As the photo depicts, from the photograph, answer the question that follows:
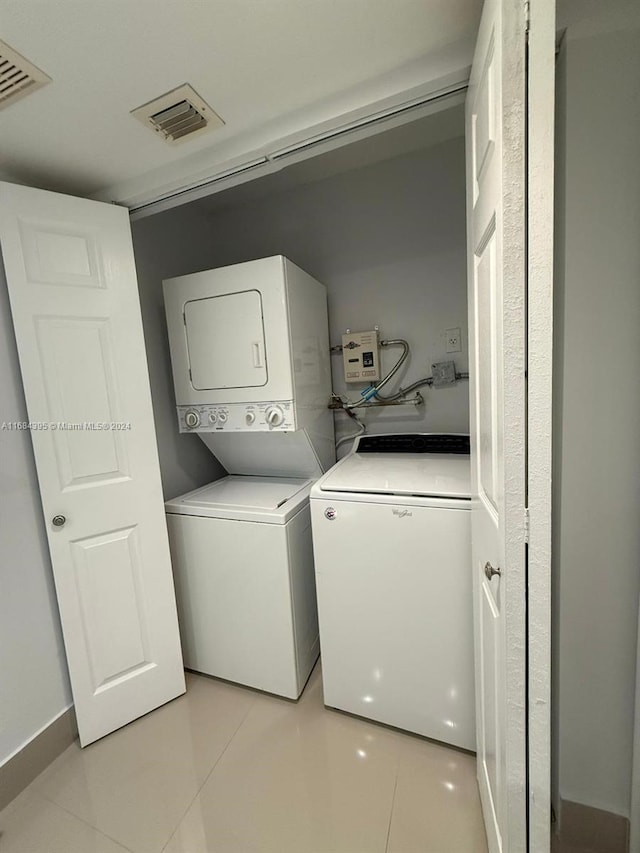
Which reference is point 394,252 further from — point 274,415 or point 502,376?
point 502,376

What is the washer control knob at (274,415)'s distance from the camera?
5.81ft

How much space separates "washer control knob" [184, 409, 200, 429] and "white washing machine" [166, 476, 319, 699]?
39 centimetres

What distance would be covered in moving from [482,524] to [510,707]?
422 millimetres

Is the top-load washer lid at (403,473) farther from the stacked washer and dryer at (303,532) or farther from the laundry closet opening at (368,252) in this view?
the laundry closet opening at (368,252)

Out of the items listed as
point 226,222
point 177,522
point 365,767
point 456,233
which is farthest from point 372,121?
point 365,767

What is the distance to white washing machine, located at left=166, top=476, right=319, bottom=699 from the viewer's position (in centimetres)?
171

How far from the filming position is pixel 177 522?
1.88 metres

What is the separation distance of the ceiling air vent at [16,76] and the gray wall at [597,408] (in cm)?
142

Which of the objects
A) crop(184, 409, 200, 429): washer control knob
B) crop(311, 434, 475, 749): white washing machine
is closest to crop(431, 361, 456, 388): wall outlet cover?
crop(311, 434, 475, 749): white washing machine

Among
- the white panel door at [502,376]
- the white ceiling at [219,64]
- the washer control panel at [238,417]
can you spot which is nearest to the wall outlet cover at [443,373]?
the washer control panel at [238,417]

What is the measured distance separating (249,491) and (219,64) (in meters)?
1.71

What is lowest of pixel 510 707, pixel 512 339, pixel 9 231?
pixel 510 707

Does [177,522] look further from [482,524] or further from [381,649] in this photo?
[482,524]

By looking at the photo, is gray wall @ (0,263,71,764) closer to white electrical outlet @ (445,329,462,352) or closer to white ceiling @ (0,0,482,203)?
white ceiling @ (0,0,482,203)
